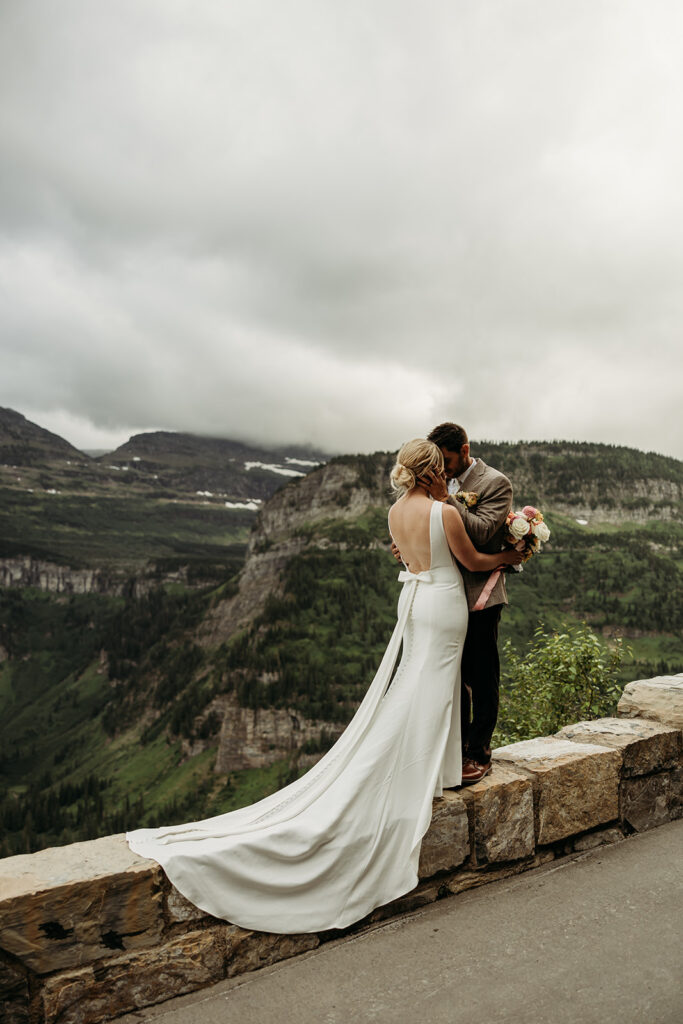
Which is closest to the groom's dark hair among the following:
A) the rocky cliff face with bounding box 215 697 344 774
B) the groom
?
the groom

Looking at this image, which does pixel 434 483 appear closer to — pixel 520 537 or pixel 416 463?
pixel 416 463

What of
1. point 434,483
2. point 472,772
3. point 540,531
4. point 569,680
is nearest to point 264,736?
point 569,680

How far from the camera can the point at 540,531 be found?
4383 millimetres

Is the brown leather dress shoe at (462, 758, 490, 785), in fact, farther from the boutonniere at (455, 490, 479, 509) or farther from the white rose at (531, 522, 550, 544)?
the boutonniere at (455, 490, 479, 509)

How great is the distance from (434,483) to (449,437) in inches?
18.8

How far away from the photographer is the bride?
3549 millimetres

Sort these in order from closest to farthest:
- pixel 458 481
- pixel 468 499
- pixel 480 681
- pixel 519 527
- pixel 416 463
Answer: pixel 416 463, pixel 519 527, pixel 468 499, pixel 480 681, pixel 458 481

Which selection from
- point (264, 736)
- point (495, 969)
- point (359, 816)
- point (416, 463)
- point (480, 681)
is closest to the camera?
point (495, 969)

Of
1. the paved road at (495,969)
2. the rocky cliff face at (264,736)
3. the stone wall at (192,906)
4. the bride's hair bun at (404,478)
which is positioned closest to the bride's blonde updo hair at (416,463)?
the bride's hair bun at (404,478)

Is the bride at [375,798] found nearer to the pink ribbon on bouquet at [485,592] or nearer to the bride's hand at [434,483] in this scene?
the bride's hand at [434,483]

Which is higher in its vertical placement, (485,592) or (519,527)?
(519,527)

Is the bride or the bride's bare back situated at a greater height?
the bride's bare back

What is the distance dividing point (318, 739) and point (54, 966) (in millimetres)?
137112

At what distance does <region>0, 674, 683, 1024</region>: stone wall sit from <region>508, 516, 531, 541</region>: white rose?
1651 mm
